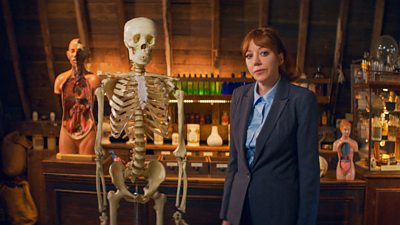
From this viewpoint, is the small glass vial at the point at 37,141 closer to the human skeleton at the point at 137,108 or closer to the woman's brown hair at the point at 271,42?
the human skeleton at the point at 137,108

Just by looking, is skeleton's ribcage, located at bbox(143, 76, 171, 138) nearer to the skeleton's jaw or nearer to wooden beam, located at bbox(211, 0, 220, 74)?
the skeleton's jaw

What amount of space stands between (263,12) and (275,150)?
3.27m

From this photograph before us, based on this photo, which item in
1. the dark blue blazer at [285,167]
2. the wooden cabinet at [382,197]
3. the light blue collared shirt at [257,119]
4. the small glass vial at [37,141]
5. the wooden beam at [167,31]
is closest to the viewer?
the dark blue blazer at [285,167]

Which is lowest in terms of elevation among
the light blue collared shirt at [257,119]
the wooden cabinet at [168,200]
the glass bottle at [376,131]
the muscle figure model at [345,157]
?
the wooden cabinet at [168,200]

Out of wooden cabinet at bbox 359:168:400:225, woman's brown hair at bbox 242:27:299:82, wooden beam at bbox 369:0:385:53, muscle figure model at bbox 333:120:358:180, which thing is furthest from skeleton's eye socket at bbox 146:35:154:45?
wooden beam at bbox 369:0:385:53

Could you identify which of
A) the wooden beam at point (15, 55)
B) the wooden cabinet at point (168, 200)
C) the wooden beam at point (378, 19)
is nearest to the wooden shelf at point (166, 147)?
the wooden beam at point (15, 55)

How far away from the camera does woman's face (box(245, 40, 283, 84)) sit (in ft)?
6.48

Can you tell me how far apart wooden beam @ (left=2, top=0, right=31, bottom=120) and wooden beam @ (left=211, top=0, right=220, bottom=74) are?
248cm

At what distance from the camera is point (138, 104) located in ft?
7.73

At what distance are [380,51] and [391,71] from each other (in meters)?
0.29

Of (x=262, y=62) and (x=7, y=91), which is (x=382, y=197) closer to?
(x=262, y=62)

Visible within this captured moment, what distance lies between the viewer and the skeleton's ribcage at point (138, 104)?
237 cm

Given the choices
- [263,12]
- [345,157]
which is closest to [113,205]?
[345,157]

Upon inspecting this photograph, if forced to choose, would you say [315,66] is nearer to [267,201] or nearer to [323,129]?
[323,129]
